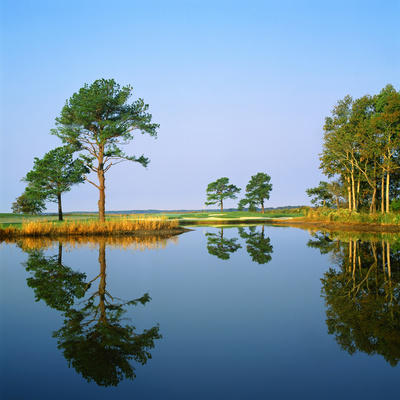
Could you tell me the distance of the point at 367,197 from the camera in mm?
48656

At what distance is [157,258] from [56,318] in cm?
807

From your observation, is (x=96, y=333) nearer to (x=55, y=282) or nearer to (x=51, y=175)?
(x=55, y=282)

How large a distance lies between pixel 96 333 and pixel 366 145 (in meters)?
38.4

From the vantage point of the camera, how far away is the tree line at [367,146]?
3509cm

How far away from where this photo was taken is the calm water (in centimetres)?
413

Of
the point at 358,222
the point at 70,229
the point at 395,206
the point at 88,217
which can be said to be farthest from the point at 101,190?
the point at 395,206

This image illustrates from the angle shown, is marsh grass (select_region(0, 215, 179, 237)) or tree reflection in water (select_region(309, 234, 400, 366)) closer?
tree reflection in water (select_region(309, 234, 400, 366))

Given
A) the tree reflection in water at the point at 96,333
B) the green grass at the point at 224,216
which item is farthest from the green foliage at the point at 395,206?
the tree reflection in water at the point at 96,333

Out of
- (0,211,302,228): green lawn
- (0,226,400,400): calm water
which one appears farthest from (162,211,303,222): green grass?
(0,226,400,400): calm water

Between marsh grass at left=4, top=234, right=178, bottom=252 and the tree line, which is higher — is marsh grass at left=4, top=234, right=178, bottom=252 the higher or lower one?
the lower one

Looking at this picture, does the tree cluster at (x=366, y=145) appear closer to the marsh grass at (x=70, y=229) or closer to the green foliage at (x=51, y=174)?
the marsh grass at (x=70, y=229)

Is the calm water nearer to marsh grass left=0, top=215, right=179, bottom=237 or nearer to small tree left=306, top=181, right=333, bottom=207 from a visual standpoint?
marsh grass left=0, top=215, right=179, bottom=237

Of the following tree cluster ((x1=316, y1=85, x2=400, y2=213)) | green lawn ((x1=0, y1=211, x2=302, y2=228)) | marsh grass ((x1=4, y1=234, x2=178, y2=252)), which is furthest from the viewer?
green lawn ((x1=0, y1=211, x2=302, y2=228))

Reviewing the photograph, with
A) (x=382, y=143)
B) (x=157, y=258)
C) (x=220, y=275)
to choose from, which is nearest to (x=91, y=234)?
(x=157, y=258)
